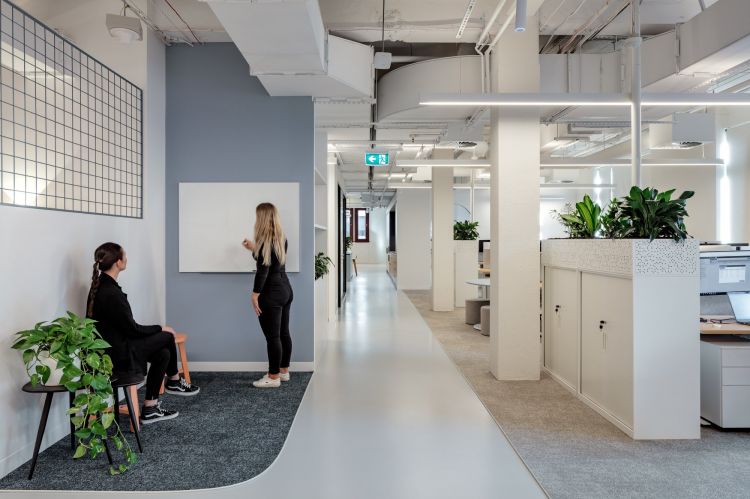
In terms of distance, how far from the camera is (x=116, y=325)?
10.8 ft

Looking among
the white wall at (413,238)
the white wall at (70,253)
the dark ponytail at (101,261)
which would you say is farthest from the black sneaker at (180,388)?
the white wall at (413,238)

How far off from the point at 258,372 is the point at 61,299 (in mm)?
2117

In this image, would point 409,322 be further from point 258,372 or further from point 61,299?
point 61,299

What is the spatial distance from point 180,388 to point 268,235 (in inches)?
59.8

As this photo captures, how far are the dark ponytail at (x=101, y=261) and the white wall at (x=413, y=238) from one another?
10701mm

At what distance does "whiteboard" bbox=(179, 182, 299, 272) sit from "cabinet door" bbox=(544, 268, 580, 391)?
2.62 m

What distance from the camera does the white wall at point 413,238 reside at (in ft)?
45.5

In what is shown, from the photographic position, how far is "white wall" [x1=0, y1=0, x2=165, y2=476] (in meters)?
2.85

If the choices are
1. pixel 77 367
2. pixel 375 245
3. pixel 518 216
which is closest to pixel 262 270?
pixel 77 367

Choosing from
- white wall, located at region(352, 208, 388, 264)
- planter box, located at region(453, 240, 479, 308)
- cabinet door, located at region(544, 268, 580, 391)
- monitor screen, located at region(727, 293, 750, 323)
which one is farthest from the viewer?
white wall, located at region(352, 208, 388, 264)

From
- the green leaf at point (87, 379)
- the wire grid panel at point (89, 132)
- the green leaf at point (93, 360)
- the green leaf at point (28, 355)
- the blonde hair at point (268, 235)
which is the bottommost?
the green leaf at point (87, 379)

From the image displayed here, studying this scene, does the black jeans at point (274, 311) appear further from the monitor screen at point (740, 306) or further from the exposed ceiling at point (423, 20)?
the monitor screen at point (740, 306)

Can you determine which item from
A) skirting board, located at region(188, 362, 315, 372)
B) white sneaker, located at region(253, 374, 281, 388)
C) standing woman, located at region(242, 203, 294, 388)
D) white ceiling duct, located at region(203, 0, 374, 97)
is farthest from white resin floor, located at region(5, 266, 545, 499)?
white ceiling duct, located at region(203, 0, 374, 97)

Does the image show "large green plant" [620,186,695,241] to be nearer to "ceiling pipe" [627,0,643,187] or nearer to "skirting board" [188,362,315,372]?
"ceiling pipe" [627,0,643,187]
